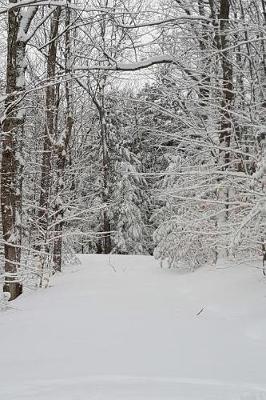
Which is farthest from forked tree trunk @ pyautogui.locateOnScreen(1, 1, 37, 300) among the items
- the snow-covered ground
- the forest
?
the snow-covered ground

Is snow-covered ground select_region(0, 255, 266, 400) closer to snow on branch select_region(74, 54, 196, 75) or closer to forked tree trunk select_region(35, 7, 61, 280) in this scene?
forked tree trunk select_region(35, 7, 61, 280)

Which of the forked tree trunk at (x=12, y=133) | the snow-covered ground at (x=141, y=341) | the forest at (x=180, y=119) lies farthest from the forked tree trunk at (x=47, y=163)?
the snow-covered ground at (x=141, y=341)

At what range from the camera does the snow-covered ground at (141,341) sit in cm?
383

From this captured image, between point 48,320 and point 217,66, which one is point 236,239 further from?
point 217,66

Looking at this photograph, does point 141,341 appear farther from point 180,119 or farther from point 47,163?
point 47,163

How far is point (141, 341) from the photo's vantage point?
5.11 meters

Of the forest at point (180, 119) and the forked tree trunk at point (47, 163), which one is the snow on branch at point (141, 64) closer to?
the forest at point (180, 119)

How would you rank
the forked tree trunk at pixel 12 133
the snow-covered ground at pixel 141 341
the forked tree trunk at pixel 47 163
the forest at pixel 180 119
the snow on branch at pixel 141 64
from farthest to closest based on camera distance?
the forked tree trunk at pixel 47 163, the snow on branch at pixel 141 64, the forked tree trunk at pixel 12 133, the forest at pixel 180 119, the snow-covered ground at pixel 141 341

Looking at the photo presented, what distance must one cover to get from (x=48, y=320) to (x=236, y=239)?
8.82 ft

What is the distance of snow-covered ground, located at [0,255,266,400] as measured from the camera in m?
3.83

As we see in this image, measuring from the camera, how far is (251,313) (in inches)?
240

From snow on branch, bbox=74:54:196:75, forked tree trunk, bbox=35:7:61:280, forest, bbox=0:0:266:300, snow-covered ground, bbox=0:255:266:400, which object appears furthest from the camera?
forked tree trunk, bbox=35:7:61:280

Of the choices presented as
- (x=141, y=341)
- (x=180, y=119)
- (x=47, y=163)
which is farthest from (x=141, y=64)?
(x=141, y=341)

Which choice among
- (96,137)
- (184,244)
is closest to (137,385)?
(184,244)
